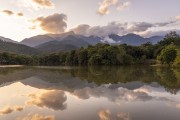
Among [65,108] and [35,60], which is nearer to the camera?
[65,108]

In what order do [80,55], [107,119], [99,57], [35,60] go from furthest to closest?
[35,60]
[80,55]
[99,57]
[107,119]

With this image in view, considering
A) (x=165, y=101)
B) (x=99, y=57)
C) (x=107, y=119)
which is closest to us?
(x=107, y=119)

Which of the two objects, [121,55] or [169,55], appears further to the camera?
[121,55]

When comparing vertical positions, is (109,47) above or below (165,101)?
above

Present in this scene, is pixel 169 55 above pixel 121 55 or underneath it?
underneath

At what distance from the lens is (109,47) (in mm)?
110938

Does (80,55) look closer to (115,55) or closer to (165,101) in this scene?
(115,55)

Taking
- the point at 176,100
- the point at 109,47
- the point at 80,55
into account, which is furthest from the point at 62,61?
the point at 176,100

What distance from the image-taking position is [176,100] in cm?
1873

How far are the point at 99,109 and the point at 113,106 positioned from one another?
1.33 m

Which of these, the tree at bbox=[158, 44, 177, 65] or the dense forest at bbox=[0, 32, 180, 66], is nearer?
the tree at bbox=[158, 44, 177, 65]

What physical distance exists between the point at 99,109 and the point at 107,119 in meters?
2.73

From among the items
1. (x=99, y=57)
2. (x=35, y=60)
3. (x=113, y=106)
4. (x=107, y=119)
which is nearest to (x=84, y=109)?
(x=113, y=106)

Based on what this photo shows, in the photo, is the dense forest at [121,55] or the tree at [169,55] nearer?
the tree at [169,55]
